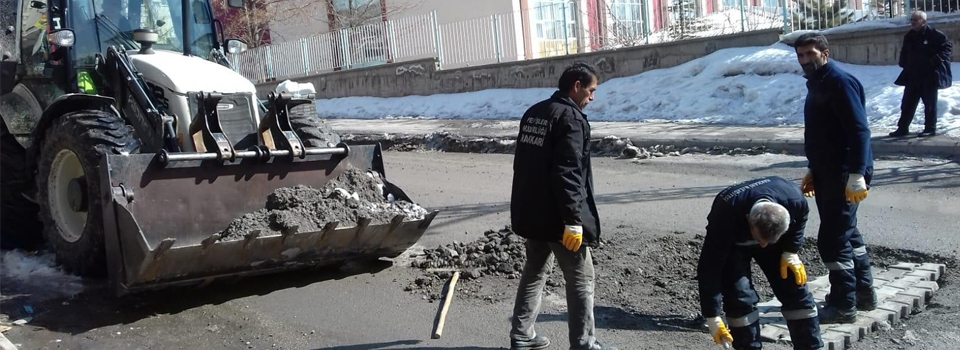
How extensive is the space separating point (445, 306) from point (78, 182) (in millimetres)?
2972

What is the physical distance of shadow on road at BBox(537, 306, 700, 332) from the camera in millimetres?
5387

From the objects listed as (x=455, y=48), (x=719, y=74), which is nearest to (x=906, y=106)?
(x=719, y=74)

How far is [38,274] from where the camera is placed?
696 cm

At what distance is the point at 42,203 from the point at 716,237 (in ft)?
17.3

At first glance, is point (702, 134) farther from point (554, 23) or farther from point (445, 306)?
point (554, 23)

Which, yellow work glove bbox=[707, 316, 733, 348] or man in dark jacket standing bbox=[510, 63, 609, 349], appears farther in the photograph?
man in dark jacket standing bbox=[510, 63, 609, 349]

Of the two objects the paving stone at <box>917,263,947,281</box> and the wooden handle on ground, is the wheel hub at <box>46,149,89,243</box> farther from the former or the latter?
the paving stone at <box>917,263,947,281</box>

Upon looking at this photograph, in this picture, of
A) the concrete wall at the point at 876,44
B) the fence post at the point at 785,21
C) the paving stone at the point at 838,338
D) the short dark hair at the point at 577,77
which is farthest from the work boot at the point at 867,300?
the fence post at the point at 785,21

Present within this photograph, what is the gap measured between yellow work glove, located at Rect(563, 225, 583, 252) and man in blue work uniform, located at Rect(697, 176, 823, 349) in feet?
2.09

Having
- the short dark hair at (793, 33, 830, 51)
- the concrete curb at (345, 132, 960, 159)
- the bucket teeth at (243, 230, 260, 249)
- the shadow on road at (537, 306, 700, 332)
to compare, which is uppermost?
the short dark hair at (793, 33, 830, 51)

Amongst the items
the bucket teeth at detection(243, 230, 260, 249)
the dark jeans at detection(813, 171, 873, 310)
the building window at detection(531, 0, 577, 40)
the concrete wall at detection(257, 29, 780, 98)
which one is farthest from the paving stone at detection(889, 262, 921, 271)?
the building window at detection(531, 0, 577, 40)

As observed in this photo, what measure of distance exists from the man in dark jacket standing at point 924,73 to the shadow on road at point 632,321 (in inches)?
291

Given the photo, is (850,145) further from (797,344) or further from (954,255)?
(954,255)

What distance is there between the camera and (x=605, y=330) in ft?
17.7
